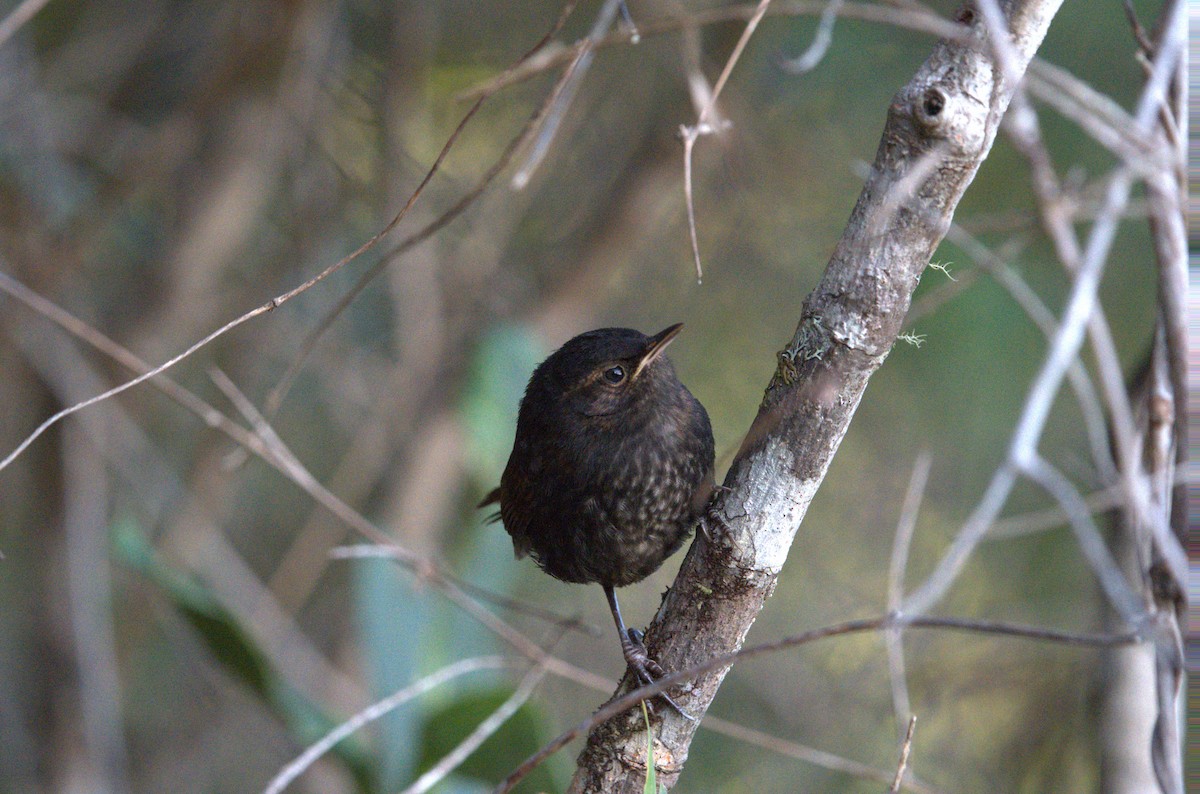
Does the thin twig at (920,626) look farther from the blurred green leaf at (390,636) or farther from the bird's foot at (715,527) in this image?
the blurred green leaf at (390,636)

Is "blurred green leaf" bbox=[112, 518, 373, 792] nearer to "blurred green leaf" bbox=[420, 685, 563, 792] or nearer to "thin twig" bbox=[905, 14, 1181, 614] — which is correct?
"blurred green leaf" bbox=[420, 685, 563, 792]

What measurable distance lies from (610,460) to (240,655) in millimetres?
1682

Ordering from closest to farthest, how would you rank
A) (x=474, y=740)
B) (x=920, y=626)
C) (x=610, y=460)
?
(x=920, y=626) < (x=474, y=740) < (x=610, y=460)

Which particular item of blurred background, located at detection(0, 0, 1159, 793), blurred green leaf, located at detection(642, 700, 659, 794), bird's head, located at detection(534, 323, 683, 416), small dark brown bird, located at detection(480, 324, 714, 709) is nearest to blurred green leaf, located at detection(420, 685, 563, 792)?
blurred background, located at detection(0, 0, 1159, 793)

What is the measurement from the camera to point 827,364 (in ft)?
5.71

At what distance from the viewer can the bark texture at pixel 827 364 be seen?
1.57 metres

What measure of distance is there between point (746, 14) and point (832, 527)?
146 inches

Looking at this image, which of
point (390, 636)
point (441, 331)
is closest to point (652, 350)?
point (390, 636)

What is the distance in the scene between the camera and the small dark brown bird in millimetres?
2438

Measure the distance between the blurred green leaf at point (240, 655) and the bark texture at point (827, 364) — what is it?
5.64ft

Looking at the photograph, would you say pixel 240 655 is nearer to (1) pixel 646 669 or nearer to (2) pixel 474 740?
(2) pixel 474 740

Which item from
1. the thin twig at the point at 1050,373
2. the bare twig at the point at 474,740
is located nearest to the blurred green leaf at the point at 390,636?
the bare twig at the point at 474,740

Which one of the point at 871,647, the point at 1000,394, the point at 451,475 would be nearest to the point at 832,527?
the point at 871,647

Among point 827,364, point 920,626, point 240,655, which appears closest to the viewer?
point 920,626
